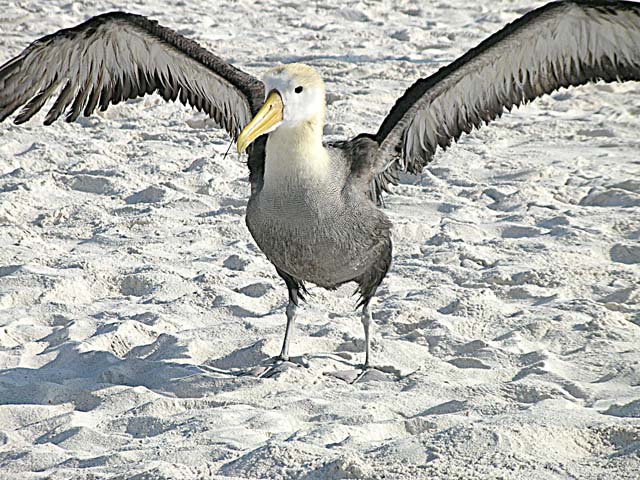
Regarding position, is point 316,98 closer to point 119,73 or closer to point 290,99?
point 290,99

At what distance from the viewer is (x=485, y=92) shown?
5.75m

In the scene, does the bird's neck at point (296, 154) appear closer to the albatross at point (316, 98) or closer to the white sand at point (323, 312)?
the albatross at point (316, 98)

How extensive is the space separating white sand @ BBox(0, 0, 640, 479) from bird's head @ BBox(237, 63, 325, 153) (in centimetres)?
121

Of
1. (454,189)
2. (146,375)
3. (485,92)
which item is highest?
(485,92)

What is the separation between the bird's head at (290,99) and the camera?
4684 millimetres

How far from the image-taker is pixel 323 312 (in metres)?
5.96

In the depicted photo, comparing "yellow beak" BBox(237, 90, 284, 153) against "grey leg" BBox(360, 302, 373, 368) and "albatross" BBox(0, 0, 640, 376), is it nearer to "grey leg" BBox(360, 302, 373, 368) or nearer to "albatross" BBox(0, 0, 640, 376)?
"albatross" BBox(0, 0, 640, 376)

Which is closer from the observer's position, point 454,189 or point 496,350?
point 496,350

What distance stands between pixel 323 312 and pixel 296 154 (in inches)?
55.9

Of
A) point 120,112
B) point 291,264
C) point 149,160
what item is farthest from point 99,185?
point 291,264

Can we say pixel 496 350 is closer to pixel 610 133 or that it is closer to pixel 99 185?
pixel 99 185

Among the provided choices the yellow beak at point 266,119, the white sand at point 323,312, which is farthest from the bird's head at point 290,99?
the white sand at point 323,312

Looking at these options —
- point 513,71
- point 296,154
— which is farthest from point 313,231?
point 513,71

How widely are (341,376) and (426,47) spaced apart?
279 inches
